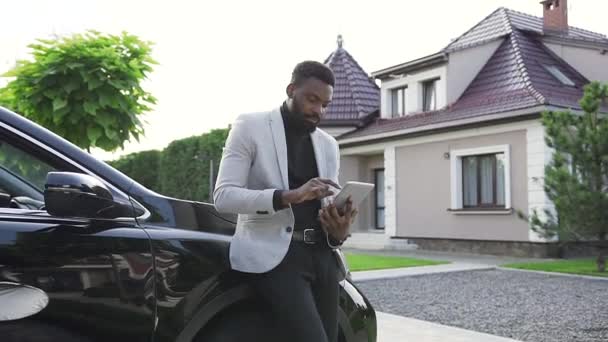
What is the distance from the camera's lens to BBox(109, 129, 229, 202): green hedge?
928 inches

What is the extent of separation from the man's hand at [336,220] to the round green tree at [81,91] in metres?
5.27

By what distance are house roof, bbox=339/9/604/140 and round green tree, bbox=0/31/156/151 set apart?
10.1m

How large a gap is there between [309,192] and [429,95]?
17.8 m

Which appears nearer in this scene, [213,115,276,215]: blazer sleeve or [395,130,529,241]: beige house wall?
[213,115,276,215]: blazer sleeve

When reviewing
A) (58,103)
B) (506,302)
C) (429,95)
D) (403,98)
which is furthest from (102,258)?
(403,98)

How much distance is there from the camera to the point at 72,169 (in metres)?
2.53

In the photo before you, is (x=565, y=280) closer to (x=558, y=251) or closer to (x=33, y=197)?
(x=558, y=251)

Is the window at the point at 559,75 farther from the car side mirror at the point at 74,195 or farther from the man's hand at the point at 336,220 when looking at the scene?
the car side mirror at the point at 74,195

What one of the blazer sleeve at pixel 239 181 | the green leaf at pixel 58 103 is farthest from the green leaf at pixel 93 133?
the blazer sleeve at pixel 239 181

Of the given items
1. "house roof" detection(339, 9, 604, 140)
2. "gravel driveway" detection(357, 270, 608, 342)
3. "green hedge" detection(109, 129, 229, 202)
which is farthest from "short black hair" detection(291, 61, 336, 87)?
"green hedge" detection(109, 129, 229, 202)

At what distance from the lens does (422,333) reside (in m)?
6.30

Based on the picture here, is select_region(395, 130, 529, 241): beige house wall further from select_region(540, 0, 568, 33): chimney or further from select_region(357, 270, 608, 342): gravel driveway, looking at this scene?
select_region(540, 0, 568, 33): chimney

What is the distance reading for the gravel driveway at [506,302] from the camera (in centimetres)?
670

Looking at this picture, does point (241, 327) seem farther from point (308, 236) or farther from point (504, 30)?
point (504, 30)
